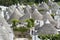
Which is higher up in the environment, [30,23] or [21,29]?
[30,23]

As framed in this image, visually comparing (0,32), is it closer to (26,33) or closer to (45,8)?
(26,33)

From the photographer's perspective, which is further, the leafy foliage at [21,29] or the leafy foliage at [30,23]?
the leafy foliage at [30,23]

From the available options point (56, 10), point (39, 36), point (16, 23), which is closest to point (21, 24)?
point (16, 23)

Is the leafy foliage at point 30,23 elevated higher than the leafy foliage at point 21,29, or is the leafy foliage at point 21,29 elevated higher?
the leafy foliage at point 30,23

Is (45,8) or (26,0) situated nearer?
(45,8)

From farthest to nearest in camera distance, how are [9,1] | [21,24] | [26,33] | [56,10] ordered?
[9,1]
[56,10]
[21,24]
[26,33]

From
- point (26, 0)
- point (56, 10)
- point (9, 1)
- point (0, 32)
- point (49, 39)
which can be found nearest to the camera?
point (0, 32)

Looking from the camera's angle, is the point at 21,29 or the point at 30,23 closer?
the point at 21,29

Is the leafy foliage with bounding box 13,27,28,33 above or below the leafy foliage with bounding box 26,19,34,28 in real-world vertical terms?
below

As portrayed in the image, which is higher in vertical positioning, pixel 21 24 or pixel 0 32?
pixel 0 32

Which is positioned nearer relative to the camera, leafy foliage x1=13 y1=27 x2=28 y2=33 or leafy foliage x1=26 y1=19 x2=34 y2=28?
leafy foliage x1=13 y1=27 x2=28 y2=33
